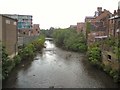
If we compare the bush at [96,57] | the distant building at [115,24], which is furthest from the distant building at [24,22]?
the bush at [96,57]

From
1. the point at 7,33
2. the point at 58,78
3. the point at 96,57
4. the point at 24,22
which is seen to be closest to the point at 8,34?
the point at 7,33

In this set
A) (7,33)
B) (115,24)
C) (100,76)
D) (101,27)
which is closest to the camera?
(100,76)

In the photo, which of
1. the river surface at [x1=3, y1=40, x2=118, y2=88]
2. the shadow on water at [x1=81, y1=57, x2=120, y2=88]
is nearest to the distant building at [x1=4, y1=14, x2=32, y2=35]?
the river surface at [x1=3, y1=40, x2=118, y2=88]

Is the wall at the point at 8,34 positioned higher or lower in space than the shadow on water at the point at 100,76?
higher

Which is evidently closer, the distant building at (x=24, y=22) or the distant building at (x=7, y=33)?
the distant building at (x=7, y=33)

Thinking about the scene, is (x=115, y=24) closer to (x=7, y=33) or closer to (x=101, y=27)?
(x=101, y=27)

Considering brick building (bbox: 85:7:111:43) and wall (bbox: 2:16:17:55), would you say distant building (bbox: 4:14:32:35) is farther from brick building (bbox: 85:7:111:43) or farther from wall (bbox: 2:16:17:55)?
wall (bbox: 2:16:17:55)

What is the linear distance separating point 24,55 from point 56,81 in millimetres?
13926

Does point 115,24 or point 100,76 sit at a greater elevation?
point 115,24

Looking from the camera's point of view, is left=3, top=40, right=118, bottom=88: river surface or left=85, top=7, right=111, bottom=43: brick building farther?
left=85, top=7, right=111, bottom=43: brick building

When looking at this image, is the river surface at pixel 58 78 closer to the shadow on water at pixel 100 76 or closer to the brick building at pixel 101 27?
the shadow on water at pixel 100 76

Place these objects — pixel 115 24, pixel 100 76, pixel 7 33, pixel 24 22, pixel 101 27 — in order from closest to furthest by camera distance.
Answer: pixel 100 76, pixel 7 33, pixel 115 24, pixel 101 27, pixel 24 22

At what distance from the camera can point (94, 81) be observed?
2217cm

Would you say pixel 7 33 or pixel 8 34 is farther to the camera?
pixel 8 34
